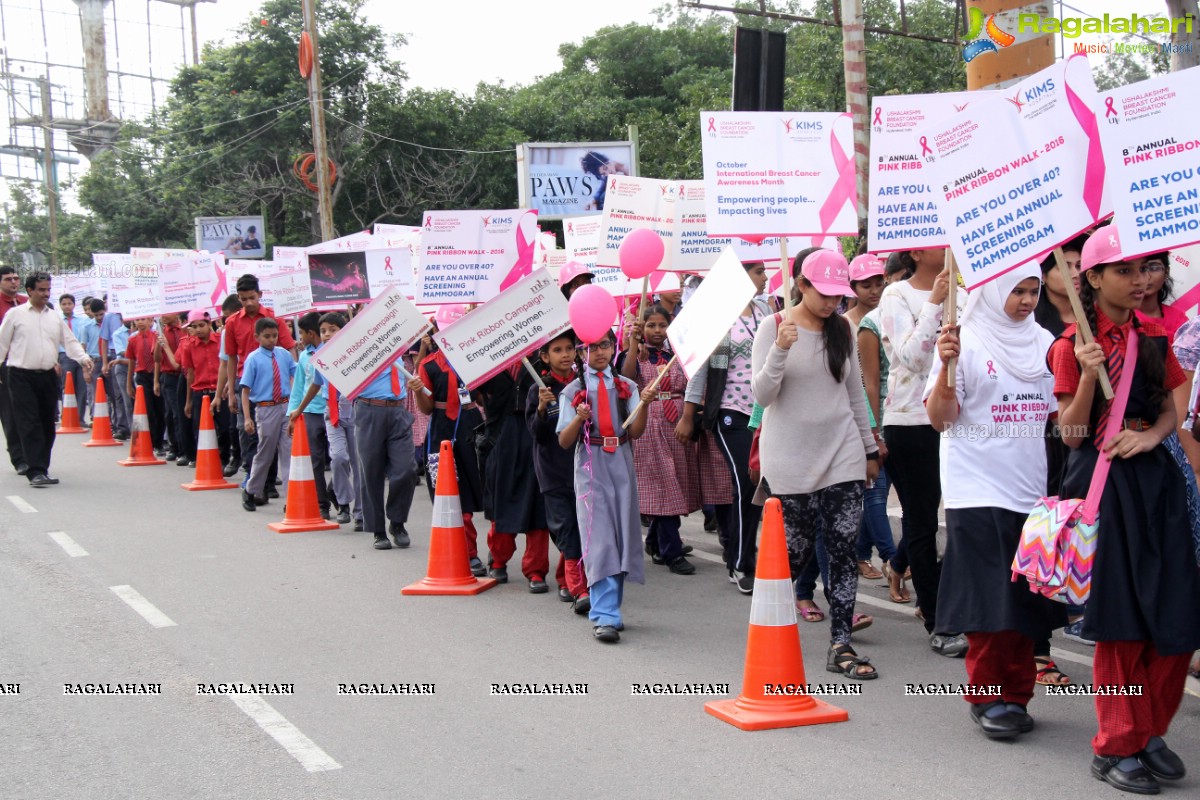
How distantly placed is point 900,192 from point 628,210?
4.02 m

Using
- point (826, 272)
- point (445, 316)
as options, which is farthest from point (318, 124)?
point (826, 272)

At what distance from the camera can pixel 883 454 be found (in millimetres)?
6809

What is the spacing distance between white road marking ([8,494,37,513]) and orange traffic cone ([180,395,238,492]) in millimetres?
1648

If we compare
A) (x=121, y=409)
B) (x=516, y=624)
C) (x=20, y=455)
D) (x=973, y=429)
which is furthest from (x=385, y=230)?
(x=973, y=429)

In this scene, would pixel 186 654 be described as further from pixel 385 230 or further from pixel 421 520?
pixel 385 230

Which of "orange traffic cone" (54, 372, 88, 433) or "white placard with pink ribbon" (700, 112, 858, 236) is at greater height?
"white placard with pink ribbon" (700, 112, 858, 236)

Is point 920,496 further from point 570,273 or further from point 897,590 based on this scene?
point 570,273

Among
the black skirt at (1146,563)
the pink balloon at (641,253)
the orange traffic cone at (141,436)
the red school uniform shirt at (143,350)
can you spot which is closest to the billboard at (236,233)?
the red school uniform shirt at (143,350)

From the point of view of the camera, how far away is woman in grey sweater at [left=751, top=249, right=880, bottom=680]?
6094 millimetres

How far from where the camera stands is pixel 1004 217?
4.71 m

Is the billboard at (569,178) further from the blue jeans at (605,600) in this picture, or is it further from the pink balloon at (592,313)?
the blue jeans at (605,600)

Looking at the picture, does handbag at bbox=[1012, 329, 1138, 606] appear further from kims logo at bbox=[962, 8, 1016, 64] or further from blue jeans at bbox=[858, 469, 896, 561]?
kims logo at bbox=[962, 8, 1016, 64]

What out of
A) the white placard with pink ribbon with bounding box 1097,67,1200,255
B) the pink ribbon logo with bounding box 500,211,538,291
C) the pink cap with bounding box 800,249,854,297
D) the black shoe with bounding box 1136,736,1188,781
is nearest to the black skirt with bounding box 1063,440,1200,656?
the black shoe with bounding box 1136,736,1188,781

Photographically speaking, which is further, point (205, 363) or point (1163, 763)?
point (205, 363)
